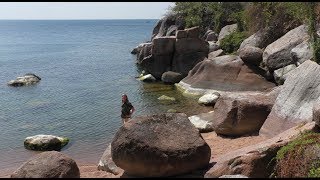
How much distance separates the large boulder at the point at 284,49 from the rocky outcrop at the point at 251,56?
0.66 meters

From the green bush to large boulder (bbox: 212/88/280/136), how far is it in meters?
19.2

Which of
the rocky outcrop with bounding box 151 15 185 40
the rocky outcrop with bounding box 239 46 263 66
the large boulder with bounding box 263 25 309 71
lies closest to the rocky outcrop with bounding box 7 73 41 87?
the rocky outcrop with bounding box 151 15 185 40

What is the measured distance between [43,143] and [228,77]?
45.3 feet

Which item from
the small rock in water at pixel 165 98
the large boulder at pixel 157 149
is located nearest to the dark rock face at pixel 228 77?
the small rock in water at pixel 165 98

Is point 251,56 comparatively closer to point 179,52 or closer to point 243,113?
point 179,52

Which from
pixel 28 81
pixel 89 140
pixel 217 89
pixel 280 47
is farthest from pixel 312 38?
pixel 28 81

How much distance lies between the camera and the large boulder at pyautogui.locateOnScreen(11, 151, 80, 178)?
1156 cm

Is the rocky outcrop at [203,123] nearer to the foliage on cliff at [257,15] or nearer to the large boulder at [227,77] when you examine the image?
the foliage on cliff at [257,15]

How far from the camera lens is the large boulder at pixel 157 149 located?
11258 mm

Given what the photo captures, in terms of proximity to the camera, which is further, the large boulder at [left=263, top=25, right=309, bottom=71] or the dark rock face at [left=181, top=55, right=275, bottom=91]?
the dark rock face at [left=181, top=55, right=275, bottom=91]

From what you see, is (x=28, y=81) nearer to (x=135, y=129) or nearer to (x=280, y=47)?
(x=280, y=47)

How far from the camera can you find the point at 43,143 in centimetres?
1936

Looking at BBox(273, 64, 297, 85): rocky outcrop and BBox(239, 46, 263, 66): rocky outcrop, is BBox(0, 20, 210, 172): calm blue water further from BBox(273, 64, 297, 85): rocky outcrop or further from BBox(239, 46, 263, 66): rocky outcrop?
BBox(273, 64, 297, 85): rocky outcrop

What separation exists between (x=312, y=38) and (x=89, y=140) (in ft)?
43.2
